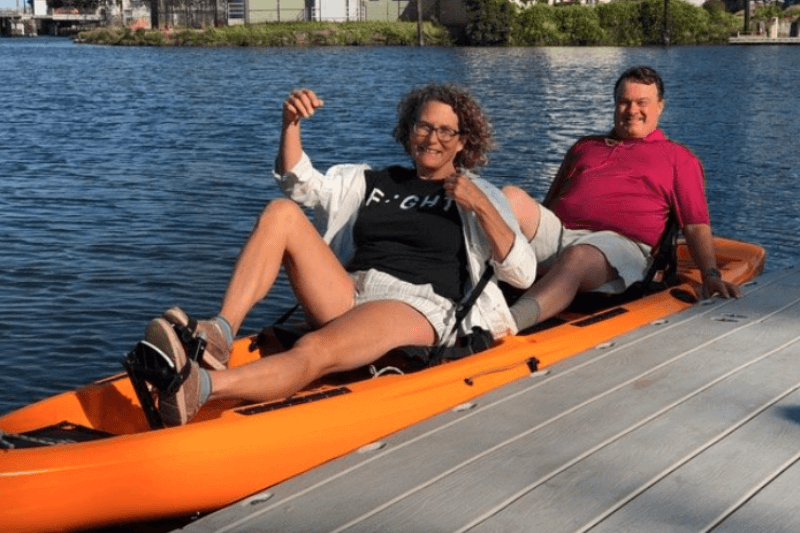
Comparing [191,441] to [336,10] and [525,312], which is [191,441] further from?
[336,10]

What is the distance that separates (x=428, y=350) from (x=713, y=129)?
19.2 meters

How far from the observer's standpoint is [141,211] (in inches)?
496

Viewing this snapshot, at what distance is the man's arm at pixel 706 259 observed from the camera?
6242mm

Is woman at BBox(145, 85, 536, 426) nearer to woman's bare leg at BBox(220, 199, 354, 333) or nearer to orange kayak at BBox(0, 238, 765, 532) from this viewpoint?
woman's bare leg at BBox(220, 199, 354, 333)

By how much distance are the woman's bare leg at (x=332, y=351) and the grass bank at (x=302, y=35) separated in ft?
199

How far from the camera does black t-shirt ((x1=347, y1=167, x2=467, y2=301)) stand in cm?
507

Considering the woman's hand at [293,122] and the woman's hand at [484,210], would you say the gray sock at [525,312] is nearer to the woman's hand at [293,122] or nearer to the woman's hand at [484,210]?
the woman's hand at [484,210]

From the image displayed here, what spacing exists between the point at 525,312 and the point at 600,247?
758mm

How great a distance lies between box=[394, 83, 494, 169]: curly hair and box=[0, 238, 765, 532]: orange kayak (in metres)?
0.76

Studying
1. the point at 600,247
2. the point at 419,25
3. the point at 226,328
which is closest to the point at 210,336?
the point at 226,328

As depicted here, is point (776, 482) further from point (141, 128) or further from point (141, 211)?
point (141, 128)

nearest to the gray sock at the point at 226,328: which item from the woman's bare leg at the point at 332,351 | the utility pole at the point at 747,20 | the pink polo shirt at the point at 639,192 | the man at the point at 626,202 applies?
the woman's bare leg at the point at 332,351

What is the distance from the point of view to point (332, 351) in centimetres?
461

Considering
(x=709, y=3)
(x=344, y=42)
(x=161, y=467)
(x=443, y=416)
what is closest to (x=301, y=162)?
(x=443, y=416)
